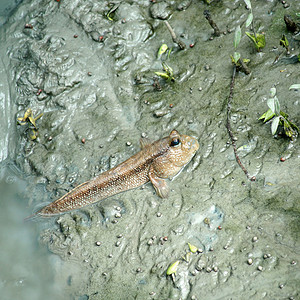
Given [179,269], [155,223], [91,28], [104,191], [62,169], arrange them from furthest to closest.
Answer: [91,28], [62,169], [104,191], [155,223], [179,269]

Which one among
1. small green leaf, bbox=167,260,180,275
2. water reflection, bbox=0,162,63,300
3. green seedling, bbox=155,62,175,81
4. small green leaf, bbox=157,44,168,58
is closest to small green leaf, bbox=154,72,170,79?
green seedling, bbox=155,62,175,81

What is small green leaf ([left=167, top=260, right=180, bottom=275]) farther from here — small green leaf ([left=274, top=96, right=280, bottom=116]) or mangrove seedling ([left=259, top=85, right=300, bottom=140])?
small green leaf ([left=274, top=96, right=280, bottom=116])

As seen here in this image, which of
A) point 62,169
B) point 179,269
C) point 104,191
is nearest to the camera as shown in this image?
point 179,269

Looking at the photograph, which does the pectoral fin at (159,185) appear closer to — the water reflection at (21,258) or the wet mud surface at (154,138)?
the wet mud surface at (154,138)

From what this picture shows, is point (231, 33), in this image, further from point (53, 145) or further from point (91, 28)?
point (53, 145)

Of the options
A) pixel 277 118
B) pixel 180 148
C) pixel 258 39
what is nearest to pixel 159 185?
pixel 180 148

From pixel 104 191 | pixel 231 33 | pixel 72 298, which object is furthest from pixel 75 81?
pixel 72 298
